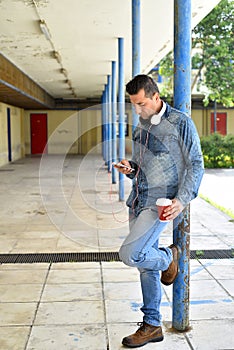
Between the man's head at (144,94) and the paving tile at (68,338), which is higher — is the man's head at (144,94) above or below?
above

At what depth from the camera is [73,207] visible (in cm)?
859

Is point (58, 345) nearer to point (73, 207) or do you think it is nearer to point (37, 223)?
point (37, 223)

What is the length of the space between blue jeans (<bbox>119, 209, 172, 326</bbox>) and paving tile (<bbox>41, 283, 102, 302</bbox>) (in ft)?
2.99

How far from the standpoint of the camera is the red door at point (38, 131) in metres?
25.8

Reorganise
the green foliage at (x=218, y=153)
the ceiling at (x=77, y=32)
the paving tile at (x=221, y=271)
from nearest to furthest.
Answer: the paving tile at (x=221, y=271)
the ceiling at (x=77, y=32)
the green foliage at (x=218, y=153)

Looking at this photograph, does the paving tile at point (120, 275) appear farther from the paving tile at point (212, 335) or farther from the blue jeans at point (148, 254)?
the blue jeans at point (148, 254)

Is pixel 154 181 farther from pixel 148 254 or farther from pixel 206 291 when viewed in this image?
pixel 206 291

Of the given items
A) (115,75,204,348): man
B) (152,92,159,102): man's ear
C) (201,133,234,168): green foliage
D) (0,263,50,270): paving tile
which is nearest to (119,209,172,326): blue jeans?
(115,75,204,348): man

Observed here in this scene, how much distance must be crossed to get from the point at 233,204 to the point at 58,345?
21.6 ft

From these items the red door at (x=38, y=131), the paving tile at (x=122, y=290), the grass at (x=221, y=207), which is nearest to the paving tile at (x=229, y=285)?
the paving tile at (x=122, y=290)

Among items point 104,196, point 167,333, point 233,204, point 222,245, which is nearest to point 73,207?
point 104,196

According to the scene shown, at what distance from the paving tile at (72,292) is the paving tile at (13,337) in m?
0.56

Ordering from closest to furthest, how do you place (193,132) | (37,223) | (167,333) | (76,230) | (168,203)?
1. (168,203)
2. (193,132)
3. (167,333)
4. (76,230)
5. (37,223)

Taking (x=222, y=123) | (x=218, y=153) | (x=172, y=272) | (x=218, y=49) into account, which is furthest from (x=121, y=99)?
(x=222, y=123)
